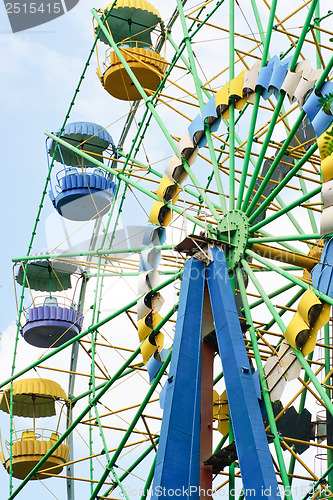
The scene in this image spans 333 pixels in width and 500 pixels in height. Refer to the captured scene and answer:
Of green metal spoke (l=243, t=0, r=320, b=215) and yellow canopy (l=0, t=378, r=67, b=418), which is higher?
yellow canopy (l=0, t=378, r=67, b=418)

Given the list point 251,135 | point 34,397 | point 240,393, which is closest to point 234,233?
point 251,135

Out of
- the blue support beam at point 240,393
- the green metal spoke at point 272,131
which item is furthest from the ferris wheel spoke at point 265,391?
the green metal spoke at point 272,131

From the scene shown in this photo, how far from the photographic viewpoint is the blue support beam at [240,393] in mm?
15930

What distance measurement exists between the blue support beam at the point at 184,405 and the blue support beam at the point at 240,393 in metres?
0.32

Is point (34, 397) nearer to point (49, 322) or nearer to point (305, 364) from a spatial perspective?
point (49, 322)

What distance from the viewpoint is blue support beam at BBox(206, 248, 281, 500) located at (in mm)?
15930

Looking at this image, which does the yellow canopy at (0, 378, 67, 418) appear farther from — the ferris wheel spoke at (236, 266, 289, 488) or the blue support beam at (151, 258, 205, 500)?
the blue support beam at (151, 258, 205, 500)

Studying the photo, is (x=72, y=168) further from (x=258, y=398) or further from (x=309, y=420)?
(x=258, y=398)

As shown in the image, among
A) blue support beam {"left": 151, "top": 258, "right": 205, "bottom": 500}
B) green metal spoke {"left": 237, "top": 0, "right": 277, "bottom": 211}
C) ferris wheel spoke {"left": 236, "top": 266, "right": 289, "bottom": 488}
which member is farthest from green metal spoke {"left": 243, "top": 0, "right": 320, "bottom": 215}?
blue support beam {"left": 151, "top": 258, "right": 205, "bottom": 500}

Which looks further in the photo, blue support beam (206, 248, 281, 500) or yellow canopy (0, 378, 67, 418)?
yellow canopy (0, 378, 67, 418)

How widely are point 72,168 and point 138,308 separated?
27.5 ft

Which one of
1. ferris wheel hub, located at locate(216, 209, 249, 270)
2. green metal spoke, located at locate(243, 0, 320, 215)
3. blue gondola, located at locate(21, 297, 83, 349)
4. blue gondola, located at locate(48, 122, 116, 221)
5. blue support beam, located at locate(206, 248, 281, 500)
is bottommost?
blue support beam, located at locate(206, 248, 281, 500)

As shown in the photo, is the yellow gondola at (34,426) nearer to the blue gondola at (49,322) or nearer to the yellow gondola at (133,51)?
the blue gondola at (49,322)

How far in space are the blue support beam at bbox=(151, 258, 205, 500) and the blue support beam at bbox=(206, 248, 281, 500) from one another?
12.6 inches
